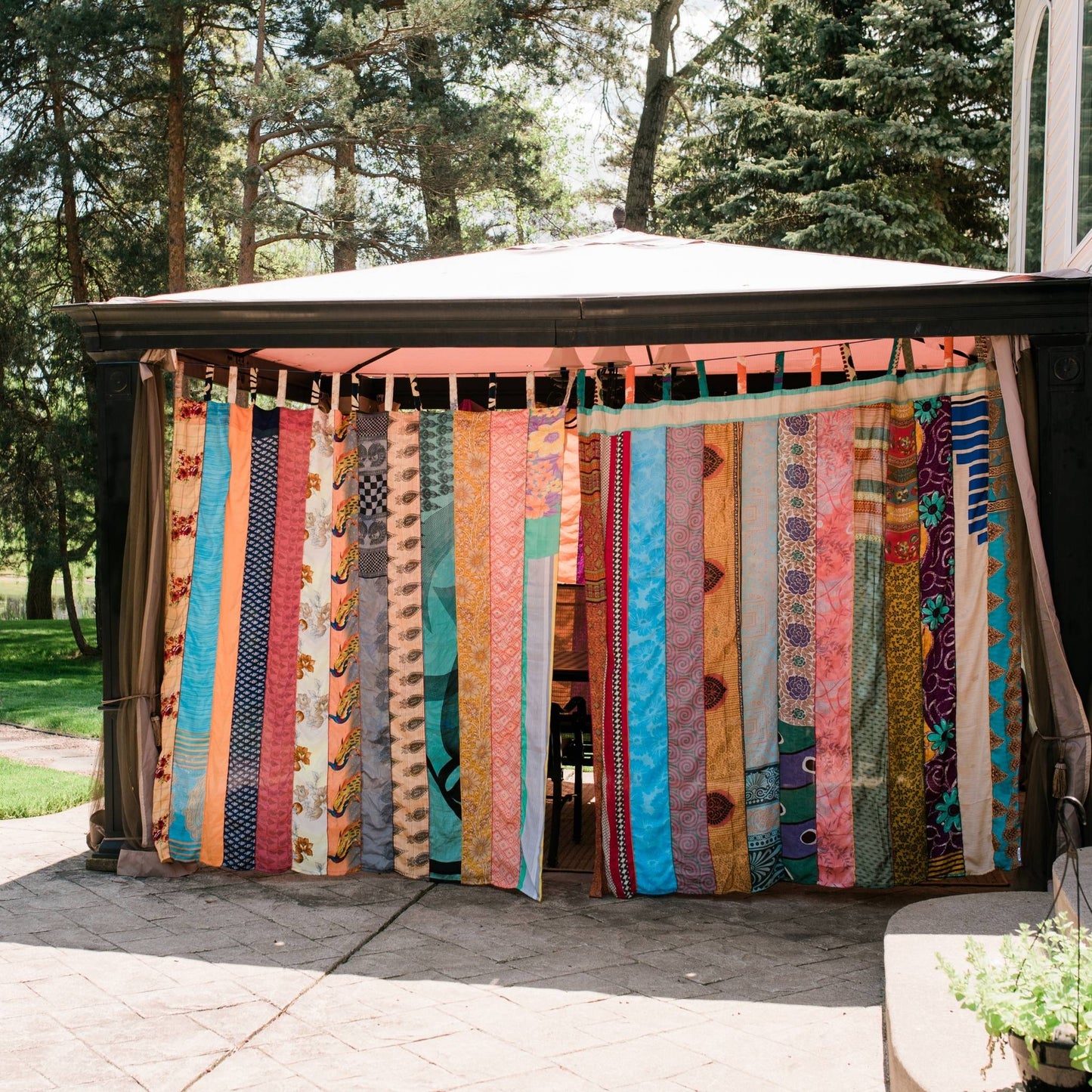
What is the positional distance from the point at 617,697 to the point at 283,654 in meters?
1.41

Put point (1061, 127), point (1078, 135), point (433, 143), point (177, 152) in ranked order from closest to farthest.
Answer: point (1078, 135), point (1061, 127), point (433, 143), point (177, 152)

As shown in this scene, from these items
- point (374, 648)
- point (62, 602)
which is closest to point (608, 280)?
point (374, 648)

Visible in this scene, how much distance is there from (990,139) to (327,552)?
37.2 feet

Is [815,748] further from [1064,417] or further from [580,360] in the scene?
[580,360]

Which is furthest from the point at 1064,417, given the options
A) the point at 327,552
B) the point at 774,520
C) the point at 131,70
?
the point at 131,70

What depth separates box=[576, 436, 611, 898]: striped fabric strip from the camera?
4.55 metres

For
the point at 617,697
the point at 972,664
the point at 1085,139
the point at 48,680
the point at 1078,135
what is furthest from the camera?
the point at 48,680

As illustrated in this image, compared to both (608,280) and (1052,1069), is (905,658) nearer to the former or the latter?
(608,280)

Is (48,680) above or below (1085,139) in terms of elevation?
below

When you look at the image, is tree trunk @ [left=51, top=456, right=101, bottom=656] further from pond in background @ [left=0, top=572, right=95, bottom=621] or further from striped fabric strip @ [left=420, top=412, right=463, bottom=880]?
striped fabric strip @ [left=420, top=412, right=463, bottom=880]

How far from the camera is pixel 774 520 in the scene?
14.7ft

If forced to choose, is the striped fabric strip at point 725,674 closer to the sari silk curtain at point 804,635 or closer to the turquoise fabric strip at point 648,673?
the sari silk curtain at point 804,635

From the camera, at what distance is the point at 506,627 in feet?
15.2

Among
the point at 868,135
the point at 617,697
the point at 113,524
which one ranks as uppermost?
the point at 868,135
